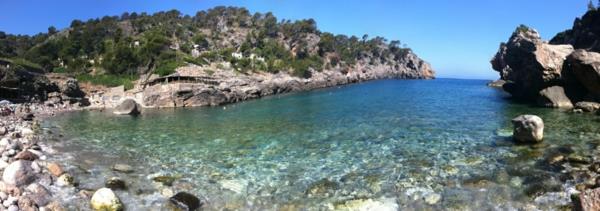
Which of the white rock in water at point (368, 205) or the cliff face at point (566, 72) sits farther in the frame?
the cliff face at point (566, 72)

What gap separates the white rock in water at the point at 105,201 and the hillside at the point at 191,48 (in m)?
62.4

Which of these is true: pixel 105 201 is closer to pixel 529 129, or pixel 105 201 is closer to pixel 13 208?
pixel 13 208

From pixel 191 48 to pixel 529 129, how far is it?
102022 millimetres

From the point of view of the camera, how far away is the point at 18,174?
14789 mm

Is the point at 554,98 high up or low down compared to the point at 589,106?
up

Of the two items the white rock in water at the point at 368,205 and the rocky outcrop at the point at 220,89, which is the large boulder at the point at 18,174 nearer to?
the white rock in water at the point at 368,205

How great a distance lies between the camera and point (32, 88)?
178 ft

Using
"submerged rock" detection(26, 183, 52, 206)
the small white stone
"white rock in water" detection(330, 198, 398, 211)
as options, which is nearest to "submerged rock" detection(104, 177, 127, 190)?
"submerged rock" detection(26, 183, 52, 206)

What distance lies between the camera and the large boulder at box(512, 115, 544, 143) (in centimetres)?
2178

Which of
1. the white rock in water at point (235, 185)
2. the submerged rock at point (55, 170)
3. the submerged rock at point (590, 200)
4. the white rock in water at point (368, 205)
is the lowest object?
the white rock in water at point (368, 205)

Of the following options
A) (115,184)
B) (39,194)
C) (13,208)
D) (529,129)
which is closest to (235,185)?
(115,184)

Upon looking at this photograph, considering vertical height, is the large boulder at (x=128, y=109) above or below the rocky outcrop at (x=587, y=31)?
below

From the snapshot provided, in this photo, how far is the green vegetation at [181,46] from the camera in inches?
3435

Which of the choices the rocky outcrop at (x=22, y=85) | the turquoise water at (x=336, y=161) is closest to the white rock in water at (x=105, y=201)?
the turquoise water at (x=336, y=161)
